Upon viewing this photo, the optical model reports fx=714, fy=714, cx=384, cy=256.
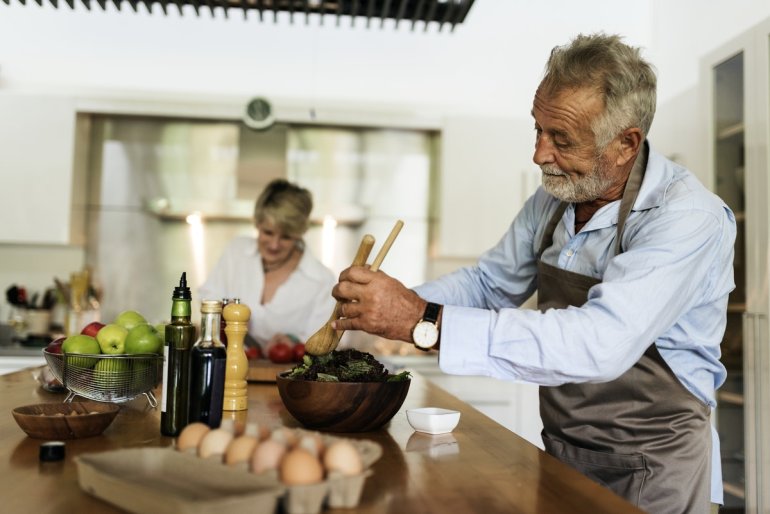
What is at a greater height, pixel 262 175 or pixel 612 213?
pixel 262 175

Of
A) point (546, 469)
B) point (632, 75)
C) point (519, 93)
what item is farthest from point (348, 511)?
point (519, 93)

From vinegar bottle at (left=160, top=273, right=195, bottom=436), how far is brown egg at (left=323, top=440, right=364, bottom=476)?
17.0 inches

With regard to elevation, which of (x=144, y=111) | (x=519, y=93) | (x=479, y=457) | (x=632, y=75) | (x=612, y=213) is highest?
(x=519, y=93)

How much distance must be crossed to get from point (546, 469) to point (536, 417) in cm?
279

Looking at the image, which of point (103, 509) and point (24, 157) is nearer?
point (103, 509)

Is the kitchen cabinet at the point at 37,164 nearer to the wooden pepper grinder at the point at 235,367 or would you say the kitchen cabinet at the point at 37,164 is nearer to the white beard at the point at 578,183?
the wooden pepper grinder at the point at 235,367

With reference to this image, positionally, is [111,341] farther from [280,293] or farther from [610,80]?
[280,293]

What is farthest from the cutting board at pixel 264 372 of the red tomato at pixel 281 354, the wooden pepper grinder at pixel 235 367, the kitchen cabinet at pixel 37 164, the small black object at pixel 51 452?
the kitchen cabinet at pixel 37 164

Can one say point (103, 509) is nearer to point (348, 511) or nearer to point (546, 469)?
point (348, 511)

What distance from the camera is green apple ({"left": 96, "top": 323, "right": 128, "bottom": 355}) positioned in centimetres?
147

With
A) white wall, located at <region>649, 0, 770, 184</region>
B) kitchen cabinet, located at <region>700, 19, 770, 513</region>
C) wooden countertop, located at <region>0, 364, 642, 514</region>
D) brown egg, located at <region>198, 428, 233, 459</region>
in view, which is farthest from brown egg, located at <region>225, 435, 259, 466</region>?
white wall, located at <region>649, 0, 770, 184</region>

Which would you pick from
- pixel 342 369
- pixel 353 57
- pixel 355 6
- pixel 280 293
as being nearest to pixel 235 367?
pixel 342 369

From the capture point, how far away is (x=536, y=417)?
12.6ft

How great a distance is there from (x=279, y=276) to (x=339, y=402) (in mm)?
2095
